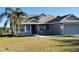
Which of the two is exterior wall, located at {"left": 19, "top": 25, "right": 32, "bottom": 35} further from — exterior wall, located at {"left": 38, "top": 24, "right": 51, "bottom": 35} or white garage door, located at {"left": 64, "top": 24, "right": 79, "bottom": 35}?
white garage door, located at {"left": 64, "top": 24, "right": 79, "bottom": 35}

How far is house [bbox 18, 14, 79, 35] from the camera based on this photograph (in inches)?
186

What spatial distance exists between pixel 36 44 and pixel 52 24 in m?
0.45

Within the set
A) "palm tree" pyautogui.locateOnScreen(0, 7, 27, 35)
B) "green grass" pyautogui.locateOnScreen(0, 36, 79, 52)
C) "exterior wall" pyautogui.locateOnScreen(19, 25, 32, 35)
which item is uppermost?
"palm tree" pyautogui.locateOnScreen(0, 7, 27, 35)

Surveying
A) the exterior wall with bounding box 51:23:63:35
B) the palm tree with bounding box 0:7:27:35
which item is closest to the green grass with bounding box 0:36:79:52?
the exterior wall with bounding box 51:23:63:35

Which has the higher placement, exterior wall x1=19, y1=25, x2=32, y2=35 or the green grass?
exterior wall x1=19, y1=25, x2=32, y2=35

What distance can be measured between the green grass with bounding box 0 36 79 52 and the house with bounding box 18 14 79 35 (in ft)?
0.41

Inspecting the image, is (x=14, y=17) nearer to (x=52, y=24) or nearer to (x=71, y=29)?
(x=52, y=24)

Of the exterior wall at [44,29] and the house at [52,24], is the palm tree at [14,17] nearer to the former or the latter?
the house at [52,24]

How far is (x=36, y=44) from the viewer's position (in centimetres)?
475

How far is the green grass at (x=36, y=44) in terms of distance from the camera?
472cm

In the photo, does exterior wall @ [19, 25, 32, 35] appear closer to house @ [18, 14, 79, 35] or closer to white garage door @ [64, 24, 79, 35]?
house @ [18, 14, 79, 35]

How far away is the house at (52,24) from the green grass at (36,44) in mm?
125

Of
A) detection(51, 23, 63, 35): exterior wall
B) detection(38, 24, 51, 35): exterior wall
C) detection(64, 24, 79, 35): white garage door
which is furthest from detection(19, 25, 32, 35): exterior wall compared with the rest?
detection(64, 24, 79, 35): white garage door
